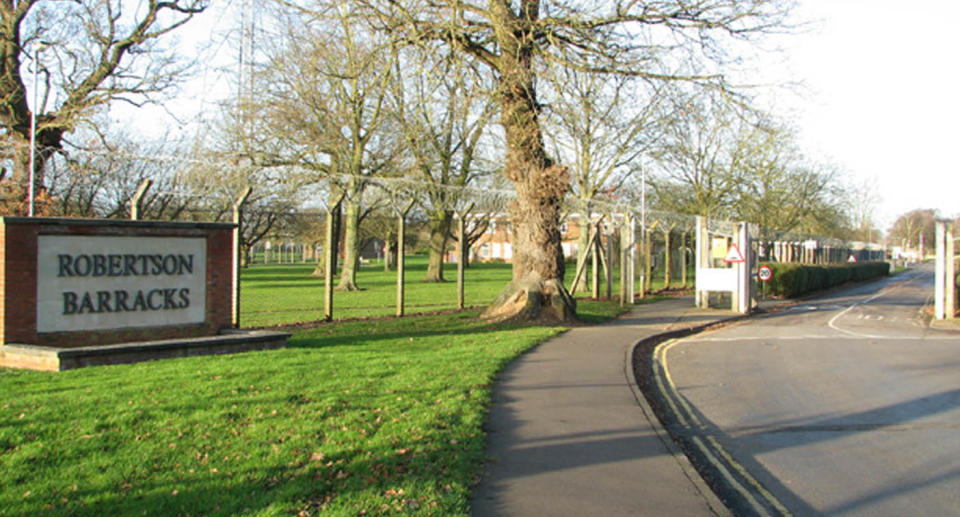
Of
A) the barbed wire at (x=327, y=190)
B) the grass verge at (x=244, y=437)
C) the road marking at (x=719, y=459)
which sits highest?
the barbed wire at (x=327, y=190)

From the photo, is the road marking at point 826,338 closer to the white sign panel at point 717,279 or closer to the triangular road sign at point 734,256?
the triangular road sign at point 734,256

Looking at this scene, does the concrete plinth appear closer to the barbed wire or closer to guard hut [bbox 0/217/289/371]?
guard hut [bbox 0/217/289/371]

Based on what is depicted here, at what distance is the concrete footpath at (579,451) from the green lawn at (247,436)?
26 centimetres

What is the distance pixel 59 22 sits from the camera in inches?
954

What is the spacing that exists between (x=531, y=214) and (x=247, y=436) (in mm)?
11705

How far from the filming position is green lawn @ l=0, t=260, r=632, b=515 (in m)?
4.61

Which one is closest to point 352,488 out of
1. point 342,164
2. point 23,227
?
point 23,227

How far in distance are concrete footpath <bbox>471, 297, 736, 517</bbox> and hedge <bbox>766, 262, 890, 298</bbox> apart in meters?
23.0

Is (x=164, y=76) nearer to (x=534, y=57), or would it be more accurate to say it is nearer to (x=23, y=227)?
(x=534, y=57)

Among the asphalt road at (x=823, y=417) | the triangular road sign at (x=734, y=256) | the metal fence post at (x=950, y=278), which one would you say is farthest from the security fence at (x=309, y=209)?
the asphalt road at (x=823, y=417)

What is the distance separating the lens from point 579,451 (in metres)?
6.36

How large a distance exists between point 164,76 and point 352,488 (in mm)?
24418

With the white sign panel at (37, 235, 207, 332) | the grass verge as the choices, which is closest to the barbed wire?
the white sign panel at (37, 235, 207, 332)

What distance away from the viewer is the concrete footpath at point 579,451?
511 cm
